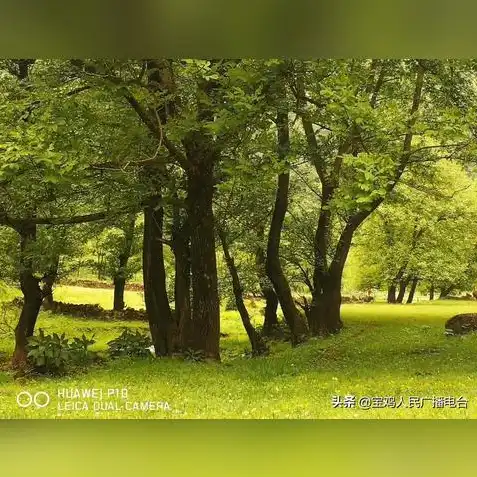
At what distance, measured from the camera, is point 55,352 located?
6871mm

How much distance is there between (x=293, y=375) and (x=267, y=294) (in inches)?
84.6

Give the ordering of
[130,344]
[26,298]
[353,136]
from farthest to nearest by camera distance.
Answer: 1. [130,344]
2. [26,298]
3. [353,136]

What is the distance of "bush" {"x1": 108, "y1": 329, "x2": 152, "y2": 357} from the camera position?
7371 mm

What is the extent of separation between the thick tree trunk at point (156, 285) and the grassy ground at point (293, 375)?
0.19m

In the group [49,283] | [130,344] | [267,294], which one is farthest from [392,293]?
[49,283]

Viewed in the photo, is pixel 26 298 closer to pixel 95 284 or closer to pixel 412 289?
pixel 95 284

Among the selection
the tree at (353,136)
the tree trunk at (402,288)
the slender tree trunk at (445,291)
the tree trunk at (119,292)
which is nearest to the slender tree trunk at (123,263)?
the tree trunk at (119,292)

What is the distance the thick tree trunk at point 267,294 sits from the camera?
327 inches

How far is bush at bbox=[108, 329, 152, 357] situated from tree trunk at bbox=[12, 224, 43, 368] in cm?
96
